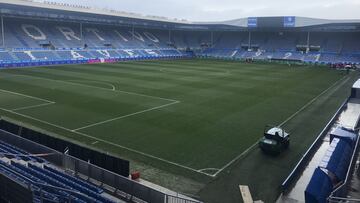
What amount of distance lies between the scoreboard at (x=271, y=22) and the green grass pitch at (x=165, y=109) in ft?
127

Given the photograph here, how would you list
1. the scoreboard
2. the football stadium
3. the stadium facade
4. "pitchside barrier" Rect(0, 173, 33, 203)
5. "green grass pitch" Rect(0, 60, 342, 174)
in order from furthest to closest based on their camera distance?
the scoreboard → the stadium facade → "green grass pitch" Rect(0, 60, 342, 174) → the football stadium → "pitchside barrier" Rect(0, 173, 33, 203)

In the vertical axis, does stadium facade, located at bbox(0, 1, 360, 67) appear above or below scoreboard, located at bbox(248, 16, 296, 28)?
below

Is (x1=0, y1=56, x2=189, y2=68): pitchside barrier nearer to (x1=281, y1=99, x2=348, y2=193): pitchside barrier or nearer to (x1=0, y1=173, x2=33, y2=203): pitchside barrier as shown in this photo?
(x1=0, y1=173, x2=33, y2=203): pitchside barrier

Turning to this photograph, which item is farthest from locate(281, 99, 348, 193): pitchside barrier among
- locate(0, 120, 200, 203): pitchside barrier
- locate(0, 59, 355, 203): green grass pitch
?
locate(0, 120, 200, 203): pitchside barrier

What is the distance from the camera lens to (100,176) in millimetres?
13930

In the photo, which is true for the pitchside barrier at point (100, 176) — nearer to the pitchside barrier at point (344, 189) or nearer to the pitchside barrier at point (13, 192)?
the pitchside barrier at point (13, 192)

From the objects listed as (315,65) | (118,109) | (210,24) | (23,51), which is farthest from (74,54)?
(315,65)

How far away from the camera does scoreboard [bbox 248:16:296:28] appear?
79.4m

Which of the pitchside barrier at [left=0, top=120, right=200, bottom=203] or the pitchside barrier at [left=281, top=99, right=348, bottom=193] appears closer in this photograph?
the pitchside barrier at [left=0, top=120, right=200, bottom=203]

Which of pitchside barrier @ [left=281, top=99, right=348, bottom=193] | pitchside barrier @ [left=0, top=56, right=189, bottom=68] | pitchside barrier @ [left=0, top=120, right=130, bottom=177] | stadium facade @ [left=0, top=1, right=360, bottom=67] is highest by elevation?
stadium facade @ [left=0, top=1, right=360, bottom=67]

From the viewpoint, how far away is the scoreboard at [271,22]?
79375mm

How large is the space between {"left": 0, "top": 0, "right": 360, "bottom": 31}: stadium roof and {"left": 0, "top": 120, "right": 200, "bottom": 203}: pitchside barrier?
4833cm

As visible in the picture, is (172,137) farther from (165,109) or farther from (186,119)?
(165,109)

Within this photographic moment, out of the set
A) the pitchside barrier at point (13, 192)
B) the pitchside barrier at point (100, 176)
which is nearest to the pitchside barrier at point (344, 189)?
the pitchside barrier at point (100, 176)
